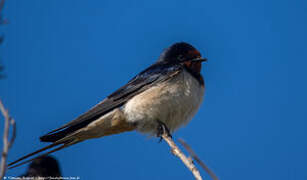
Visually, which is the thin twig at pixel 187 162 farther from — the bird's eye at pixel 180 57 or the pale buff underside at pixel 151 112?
the bird's eye at pixel 180 57

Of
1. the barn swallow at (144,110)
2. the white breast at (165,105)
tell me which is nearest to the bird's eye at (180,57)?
the barn swallow at (144,110)

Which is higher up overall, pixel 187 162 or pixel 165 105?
pixel 165 105

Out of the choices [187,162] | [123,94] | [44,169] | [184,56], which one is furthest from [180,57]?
[187,162]

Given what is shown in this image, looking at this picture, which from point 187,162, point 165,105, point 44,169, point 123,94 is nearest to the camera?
point 187,162

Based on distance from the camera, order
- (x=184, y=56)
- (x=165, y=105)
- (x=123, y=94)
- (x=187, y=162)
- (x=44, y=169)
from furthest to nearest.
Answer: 1. (x=184, y=56)
2. (x=123, y=94)
3. (x=165, y=105)
4. (x=44, y=169)
5. (x=187, y=162)

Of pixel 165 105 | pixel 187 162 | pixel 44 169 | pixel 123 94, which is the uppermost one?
pixel 123 94

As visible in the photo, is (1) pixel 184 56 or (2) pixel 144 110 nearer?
(2) pixel 144 110

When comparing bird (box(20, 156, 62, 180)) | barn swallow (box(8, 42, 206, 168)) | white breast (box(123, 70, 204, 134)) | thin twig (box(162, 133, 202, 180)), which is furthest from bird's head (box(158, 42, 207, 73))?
bird (box(20, 156, 62, 180))

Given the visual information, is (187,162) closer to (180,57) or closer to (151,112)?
(151,112)
